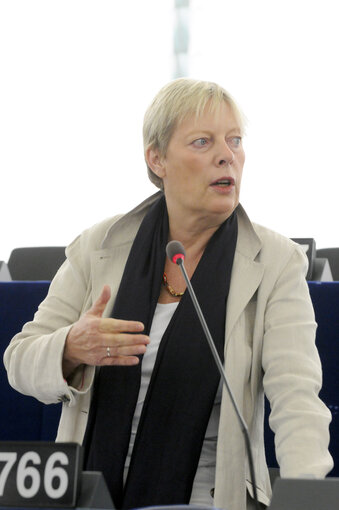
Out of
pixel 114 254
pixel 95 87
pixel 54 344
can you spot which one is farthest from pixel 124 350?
pixel 95 87

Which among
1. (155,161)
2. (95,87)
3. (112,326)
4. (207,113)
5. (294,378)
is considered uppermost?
(207,113)

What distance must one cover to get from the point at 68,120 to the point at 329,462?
4.69 metres

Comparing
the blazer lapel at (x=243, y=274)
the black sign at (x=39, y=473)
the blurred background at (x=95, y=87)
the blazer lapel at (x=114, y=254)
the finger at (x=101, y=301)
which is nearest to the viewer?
the black sign at (x=39, y=473)

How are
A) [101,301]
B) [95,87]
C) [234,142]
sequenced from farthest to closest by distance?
[95,87] < [234,142] < [101,301]

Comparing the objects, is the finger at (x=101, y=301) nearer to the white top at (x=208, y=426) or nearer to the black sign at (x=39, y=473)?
the white top at (x=208, y=426)

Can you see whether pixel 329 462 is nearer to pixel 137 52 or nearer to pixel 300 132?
pixel 300 132

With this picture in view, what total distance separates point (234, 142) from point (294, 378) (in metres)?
0.53

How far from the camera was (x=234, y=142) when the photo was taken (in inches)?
64.1

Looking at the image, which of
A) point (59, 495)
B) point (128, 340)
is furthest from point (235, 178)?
point (59, 495)

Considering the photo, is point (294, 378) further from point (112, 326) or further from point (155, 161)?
point (155, 161)

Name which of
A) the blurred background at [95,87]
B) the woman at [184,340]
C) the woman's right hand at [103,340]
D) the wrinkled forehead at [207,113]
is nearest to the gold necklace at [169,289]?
the woman at [184,340]

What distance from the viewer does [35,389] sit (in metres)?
1.51

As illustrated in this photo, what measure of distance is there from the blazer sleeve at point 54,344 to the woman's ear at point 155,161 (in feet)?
0.75

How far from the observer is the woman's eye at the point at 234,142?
5.32ft
